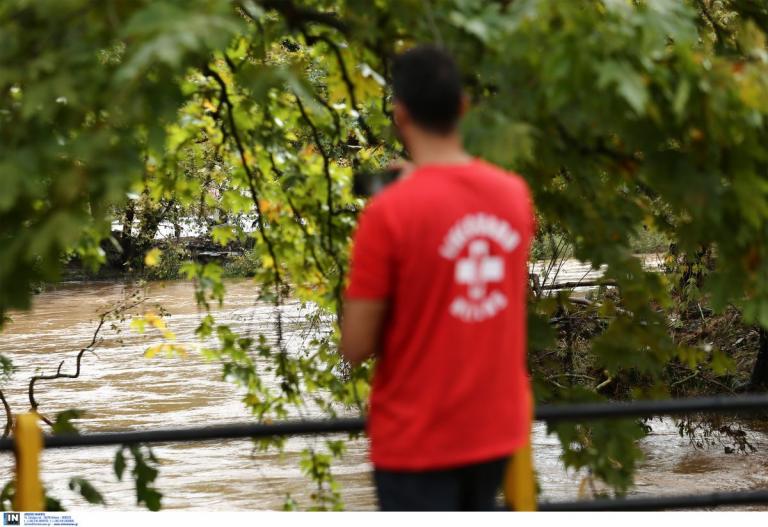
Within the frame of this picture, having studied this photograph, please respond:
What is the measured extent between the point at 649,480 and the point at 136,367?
1105cm

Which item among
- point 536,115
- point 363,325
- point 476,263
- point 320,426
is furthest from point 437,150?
point 320,426

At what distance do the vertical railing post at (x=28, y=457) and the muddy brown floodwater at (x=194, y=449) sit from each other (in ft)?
16.0

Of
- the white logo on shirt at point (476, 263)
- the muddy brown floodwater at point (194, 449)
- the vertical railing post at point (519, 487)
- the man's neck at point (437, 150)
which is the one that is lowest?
the muddy brown floodwater at point (194, 449)

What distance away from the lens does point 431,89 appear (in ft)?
7.63

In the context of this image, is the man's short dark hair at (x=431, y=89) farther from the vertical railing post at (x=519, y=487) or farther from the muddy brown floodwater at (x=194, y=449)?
the muddy brown floodwater at (x=194, y=449)

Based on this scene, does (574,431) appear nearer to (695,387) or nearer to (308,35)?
(308,35)

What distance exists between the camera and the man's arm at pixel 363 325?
7.57ft

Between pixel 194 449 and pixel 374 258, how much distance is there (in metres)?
13.4

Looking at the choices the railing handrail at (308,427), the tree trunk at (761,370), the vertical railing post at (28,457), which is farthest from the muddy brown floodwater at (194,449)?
the vertical railing post at (28,457)

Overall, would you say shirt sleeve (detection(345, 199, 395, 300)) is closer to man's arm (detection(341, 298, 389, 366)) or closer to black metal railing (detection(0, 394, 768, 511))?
man's arm (detection(341, 298, 389, 366))

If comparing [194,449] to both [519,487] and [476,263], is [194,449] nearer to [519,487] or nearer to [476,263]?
[519,487]

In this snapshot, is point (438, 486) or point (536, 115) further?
point (536, 115)

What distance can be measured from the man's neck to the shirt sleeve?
16 cm

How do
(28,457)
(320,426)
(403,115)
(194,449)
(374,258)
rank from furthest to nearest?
(194,449)
(320,426)
(28,457)
(403,115)
(374,258)
